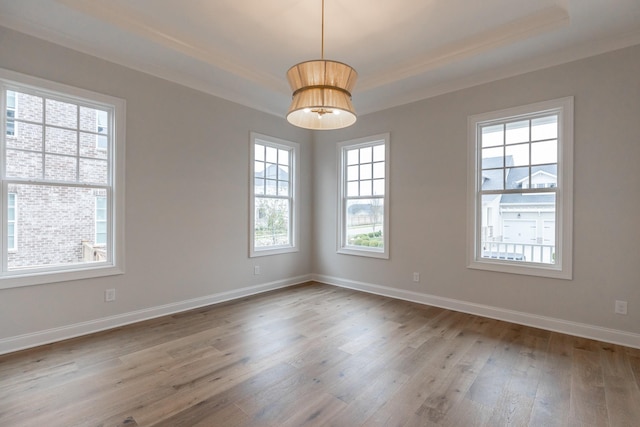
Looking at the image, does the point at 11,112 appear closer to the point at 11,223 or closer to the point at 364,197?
the point at 11,223

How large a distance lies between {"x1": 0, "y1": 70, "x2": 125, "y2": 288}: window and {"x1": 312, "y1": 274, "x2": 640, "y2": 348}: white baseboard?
134 inches

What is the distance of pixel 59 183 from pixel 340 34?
312 cm

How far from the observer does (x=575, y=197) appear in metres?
3.20

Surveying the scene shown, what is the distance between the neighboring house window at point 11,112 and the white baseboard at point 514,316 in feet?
14.3

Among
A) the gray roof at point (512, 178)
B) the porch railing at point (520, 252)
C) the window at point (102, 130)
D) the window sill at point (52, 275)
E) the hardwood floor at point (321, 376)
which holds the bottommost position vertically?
the hardwood floor at point (321, 376)

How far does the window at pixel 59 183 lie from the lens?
2785 millimetres

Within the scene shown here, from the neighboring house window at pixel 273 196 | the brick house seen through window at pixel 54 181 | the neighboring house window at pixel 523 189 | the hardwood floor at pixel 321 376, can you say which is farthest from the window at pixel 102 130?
the neighboring house window at pixel 523 189

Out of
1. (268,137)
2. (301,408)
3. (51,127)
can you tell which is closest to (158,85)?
(51,127)

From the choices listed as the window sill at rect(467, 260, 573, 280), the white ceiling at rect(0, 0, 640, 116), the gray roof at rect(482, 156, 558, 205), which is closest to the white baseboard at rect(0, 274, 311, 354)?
the white ceiling at rect(0, 0, 640, 116)

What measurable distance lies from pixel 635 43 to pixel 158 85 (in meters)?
4.87

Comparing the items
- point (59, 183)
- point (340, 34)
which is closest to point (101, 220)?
point (59, 183)

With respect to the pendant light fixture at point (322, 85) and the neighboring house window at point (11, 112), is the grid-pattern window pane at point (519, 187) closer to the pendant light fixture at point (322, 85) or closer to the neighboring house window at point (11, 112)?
the pendant light fixture at point (322, 85)

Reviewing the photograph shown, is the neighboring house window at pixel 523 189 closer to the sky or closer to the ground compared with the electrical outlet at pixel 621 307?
closer to the sky

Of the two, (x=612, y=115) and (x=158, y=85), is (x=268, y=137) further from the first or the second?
(x=612, y=115)
